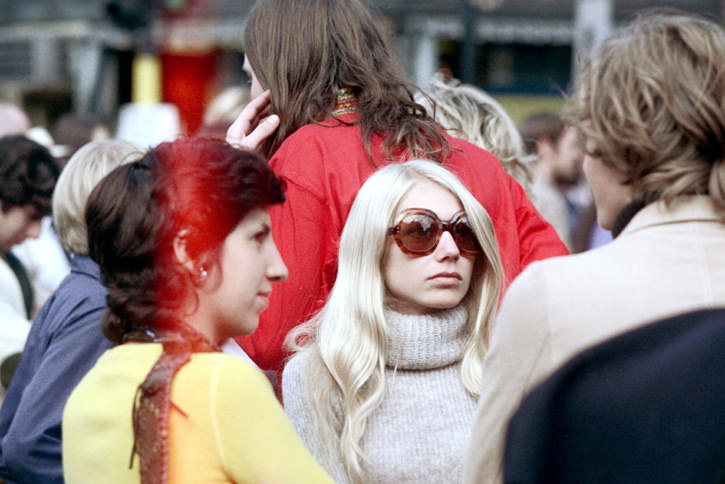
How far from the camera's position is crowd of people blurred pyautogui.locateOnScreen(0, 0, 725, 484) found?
5.48 ft

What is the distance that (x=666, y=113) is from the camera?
1869 mm

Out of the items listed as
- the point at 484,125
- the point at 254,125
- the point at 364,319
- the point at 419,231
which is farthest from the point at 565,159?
the point at 364,319

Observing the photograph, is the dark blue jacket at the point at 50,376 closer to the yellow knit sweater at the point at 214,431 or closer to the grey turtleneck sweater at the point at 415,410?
the grey turtleneck sweater at the point at 415,410

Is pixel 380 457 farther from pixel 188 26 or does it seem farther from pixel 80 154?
pixel 188 26

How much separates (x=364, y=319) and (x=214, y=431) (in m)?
0.96

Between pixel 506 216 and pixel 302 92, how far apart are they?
0.69 meters

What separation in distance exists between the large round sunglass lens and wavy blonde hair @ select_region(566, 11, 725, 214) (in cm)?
86

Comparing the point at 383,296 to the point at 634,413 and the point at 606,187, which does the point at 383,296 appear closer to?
the point at 606,187

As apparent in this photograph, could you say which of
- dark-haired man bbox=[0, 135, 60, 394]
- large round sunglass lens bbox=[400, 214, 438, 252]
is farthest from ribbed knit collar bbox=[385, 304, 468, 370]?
dark-haired man bbox=[0, 135, 60, 394]

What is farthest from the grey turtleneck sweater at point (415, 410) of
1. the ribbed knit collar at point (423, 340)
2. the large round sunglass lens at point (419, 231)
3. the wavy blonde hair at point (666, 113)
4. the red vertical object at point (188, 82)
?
the red vertical object at point (188, 82)

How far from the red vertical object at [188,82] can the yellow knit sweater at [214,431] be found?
277 inches

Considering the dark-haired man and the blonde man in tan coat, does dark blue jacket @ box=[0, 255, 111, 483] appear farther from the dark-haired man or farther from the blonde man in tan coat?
the blonde man in tan coat

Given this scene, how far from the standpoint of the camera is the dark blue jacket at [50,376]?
306cm

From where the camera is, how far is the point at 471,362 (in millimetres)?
2766
